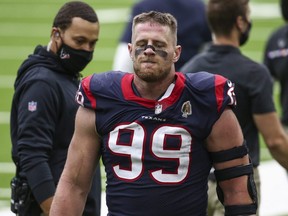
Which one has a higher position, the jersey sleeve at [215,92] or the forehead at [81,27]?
the forehead at [81,27]

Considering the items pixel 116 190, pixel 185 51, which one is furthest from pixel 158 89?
pixel 185 51

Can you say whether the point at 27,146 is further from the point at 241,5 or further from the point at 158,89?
the point at 241,5

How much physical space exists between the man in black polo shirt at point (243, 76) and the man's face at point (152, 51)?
1.48 meters

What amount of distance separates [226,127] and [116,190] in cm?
64

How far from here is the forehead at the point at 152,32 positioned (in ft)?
17.1

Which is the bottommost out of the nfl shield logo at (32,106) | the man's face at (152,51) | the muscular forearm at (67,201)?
the muscular forearm at (67,201)

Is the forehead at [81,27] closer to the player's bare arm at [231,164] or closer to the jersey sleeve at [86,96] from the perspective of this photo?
the jersey sleeve at [86,96]

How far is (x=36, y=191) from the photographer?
593 centimetres

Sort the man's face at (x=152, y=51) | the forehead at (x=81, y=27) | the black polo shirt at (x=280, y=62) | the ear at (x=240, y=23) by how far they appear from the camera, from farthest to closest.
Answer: the black polo shirt at (x=280, y=62) < the ear at (x=240, y=23) < the forehead at (x=81, y=27) < the man's face at (x=152, y=51)

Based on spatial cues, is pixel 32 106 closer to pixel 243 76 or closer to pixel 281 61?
pixel 243 76

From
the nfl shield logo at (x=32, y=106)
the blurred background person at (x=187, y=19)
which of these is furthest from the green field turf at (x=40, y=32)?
the nfl shield logo at (x=32, y=106)

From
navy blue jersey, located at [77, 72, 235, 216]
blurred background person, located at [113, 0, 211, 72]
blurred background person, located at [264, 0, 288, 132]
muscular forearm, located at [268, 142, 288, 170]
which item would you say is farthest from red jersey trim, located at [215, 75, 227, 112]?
blurred background person, located at [264, 0, 288, 132]

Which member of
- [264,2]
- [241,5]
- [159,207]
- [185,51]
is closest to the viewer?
[159,207]

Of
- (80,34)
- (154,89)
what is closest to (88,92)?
(154,89)
